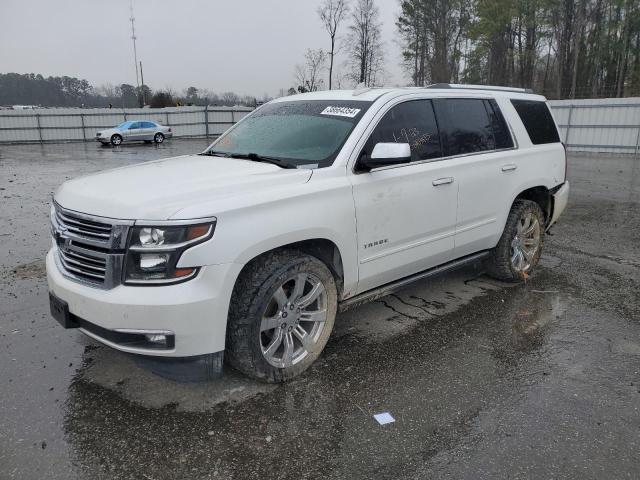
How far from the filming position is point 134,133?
1170 inches

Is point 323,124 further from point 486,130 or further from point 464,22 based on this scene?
point 464,22

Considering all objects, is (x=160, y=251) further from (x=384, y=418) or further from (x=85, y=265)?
(x=384, y=418)

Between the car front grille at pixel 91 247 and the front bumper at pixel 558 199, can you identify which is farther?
the front bumper at pixel 558 199

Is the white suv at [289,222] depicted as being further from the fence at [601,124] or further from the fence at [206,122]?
the fence at [206,122]

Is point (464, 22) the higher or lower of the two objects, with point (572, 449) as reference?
higher

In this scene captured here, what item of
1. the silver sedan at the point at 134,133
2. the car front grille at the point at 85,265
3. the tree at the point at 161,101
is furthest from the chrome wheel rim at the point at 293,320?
the tree at the point at 161,101

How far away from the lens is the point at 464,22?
159 feet

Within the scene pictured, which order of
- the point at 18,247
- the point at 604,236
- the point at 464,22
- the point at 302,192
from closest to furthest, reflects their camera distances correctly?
the point at 302,192 → the point at 18,247 → the point at 604,236 → the point at 464,22

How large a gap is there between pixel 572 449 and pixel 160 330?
7.72 feet

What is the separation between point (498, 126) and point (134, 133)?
28034 millimetres

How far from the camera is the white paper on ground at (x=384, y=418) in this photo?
3088 mm

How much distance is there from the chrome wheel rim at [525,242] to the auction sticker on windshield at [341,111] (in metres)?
2.32

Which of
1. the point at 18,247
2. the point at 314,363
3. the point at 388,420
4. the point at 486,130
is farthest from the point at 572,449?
the point at 18,247

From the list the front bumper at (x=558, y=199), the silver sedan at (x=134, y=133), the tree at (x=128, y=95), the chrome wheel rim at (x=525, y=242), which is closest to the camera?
the chrome wheel rim at (x=525, y=242)
